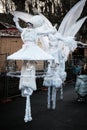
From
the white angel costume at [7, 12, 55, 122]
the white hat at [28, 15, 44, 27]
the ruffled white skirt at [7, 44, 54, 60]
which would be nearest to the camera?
the ruffled white skirt at [7, 44, 54, 60]

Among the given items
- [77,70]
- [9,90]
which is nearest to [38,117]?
[9,90]

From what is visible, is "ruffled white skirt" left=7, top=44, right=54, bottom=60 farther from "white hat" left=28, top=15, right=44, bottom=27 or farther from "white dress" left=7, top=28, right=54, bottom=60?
"white hat" left=28, top=15, right=44, bottom=27

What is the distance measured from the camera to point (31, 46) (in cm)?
816

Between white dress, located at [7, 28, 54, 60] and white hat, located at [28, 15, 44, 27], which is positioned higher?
white hat, located at [28, 15, 44, 27]

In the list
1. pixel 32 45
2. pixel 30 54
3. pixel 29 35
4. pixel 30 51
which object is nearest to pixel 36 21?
pixel 29 35

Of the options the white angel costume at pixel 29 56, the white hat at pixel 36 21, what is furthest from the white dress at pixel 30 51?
the white hat at pixel 36 21

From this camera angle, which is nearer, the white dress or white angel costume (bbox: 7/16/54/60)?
the white dress

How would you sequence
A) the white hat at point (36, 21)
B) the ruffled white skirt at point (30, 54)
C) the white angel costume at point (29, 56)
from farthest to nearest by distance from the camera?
the white hat at point (36, 21), the white angel costume at point (29, 56), the ruffled white skirt at point (30, 54)

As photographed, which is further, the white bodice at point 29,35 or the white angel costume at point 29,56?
the white bodice at point 29,35

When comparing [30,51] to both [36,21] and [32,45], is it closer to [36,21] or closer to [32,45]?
[32,45]

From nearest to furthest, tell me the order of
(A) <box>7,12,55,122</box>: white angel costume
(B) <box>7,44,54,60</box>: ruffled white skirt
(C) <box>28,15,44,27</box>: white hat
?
(B) <box>7,44,54,60</box>: ruffled white skirt → (A) <box>7,12,55,122</box>: white angel costume → (C) <box>28,15,44,27</box>: white hat

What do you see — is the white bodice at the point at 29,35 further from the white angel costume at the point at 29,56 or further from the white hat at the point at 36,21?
the white hat at the point at 36,21

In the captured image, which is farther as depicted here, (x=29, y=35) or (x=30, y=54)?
(x=29, y=35)

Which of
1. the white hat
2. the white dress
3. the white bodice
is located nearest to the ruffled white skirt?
the white dress
